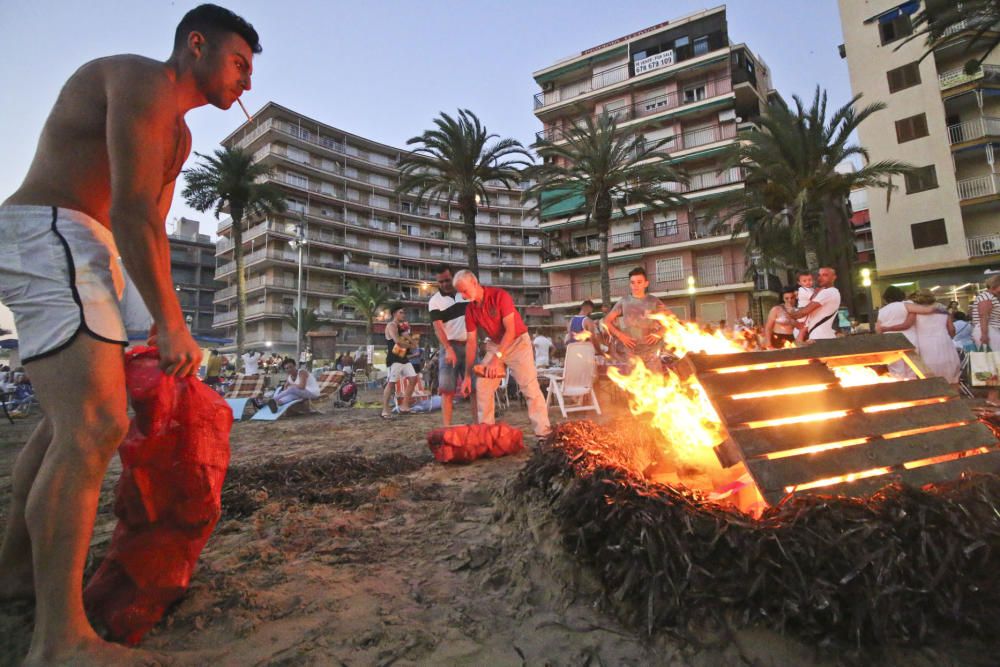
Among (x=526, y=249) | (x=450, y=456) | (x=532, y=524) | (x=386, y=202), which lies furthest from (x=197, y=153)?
(x=526, y=249)

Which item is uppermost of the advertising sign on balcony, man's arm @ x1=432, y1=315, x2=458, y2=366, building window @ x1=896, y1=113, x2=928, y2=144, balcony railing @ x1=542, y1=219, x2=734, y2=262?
the advertising sign on balcony

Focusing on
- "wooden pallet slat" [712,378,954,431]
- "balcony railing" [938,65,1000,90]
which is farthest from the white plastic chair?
"balcony railing" [938,65,1000,90]

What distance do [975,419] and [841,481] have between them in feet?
3.22

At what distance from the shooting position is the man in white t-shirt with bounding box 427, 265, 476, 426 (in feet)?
20.7

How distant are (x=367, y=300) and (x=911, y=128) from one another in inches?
1672

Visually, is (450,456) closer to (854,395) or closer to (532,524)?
(532,524)

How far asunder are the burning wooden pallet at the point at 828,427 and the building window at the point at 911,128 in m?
31.5

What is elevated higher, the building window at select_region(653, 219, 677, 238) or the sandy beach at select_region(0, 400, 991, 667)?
the building window at select_region(653, 219, 677, 238)

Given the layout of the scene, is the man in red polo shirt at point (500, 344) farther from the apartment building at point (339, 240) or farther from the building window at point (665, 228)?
the apartment building at point (339, 240)

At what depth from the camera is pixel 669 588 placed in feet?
4.81

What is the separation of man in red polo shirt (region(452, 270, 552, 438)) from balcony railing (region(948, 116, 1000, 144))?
31.0 m

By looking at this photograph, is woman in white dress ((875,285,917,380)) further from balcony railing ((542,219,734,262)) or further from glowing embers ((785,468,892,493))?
balcony railing ((542,219,734,262))

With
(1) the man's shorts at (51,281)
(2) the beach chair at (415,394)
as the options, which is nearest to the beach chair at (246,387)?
(2) the beach chair at (415,394)

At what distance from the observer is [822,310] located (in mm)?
5633
